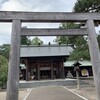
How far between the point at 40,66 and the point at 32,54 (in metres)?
2.55

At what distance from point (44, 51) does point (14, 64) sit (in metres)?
24.9

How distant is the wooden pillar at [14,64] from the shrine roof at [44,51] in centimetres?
2252

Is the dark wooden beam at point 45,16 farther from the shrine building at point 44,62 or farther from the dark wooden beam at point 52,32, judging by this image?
the shrine building at point 44,62

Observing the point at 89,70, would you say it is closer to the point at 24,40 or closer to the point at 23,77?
the point at 23,77

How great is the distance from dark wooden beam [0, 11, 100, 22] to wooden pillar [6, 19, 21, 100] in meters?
0.28

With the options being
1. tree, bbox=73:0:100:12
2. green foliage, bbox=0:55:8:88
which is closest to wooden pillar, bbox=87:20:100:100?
tree, bbox=73:0:100:12

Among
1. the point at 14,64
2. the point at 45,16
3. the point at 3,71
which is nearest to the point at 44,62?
the point at 3,71

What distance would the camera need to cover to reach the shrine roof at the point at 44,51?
1236 inches

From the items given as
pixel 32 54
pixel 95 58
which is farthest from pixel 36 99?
pixel 32 54

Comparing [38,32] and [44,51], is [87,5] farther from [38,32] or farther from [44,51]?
[44,51]

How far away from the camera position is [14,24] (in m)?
8.40

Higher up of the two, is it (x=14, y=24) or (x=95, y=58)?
(x=14, y=24)

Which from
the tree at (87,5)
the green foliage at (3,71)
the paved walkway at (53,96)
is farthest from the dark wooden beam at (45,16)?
the green foliage at (3,71)

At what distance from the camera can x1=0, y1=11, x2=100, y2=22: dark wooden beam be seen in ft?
27.5
